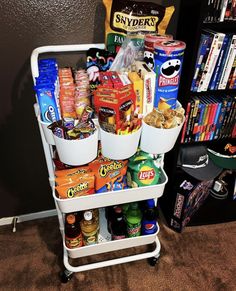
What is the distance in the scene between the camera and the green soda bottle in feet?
4.13

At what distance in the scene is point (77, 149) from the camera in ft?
2.90

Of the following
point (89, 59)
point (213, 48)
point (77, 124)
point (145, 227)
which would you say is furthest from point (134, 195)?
point (213, 48)

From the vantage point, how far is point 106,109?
0.85m

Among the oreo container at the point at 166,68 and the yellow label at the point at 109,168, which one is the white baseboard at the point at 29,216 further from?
the oreo container at the point at 166,68

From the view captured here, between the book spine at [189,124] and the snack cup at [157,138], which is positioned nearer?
the snack cup at [157,138]

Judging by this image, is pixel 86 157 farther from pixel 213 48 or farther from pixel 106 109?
pixel 213 48

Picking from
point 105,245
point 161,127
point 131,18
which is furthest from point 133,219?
point 131,18

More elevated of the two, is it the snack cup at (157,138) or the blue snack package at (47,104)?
the blue snack package at (47,104)

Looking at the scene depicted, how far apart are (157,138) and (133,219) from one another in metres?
0.47

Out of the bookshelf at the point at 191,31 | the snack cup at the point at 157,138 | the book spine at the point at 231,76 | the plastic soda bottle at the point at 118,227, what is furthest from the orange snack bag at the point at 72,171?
the book spine at the point at 231,76

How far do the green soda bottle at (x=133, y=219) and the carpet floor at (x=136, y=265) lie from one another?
0.29 meters

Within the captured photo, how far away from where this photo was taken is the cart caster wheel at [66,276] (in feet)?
4.46

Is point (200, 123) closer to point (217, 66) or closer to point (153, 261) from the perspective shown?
point (217, 66)

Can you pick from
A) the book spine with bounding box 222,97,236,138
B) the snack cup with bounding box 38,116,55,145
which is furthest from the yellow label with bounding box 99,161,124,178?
the book spine with bounding box 222,97,236,138
